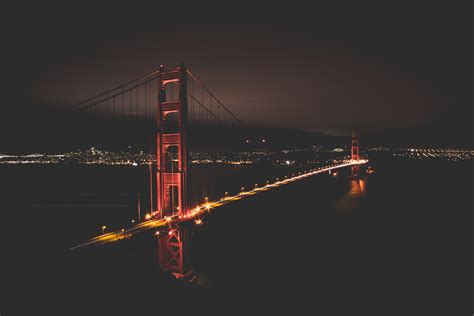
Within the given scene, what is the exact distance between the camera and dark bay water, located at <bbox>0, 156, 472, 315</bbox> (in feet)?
42.8

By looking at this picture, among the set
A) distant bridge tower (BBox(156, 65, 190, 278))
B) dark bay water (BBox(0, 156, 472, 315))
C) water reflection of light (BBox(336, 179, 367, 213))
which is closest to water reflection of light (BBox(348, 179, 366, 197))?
water reflection of light (BBox(336, 179, 367, 213))

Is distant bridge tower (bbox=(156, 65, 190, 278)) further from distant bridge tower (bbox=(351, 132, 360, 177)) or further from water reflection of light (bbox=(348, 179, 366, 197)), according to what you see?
distant bridge tower (bbox=(351, 132, 360, 177))

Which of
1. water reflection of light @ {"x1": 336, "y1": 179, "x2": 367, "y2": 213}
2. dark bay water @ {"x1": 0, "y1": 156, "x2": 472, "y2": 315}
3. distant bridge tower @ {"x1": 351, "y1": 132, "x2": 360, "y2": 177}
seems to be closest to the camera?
dark bay water @ {"x1": 0, "y1": 156, "x2": 472, "y2": 315}

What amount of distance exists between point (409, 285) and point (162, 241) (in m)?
14.3

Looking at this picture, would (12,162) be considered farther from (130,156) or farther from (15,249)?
(15,249)

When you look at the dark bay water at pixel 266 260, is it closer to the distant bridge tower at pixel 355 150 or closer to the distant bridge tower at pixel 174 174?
the distant bridge tower at pixel 174 174

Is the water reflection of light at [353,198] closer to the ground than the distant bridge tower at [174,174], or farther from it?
closer to the ground

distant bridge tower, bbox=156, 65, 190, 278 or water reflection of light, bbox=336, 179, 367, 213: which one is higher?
distant bridge tower, bbox=156, 65, 190, 278

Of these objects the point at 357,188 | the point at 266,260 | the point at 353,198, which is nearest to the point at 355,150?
the point at 357,188

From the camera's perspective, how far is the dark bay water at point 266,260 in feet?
42.8

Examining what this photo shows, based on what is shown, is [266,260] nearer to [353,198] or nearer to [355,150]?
[353,198]

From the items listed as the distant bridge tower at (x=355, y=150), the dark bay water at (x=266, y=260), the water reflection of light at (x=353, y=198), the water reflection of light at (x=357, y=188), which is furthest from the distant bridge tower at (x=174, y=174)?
the distant bridge tower at (x=355, y=150)

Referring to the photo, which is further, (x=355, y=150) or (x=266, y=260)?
(x=355, y=150)

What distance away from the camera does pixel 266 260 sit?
23.4 m
